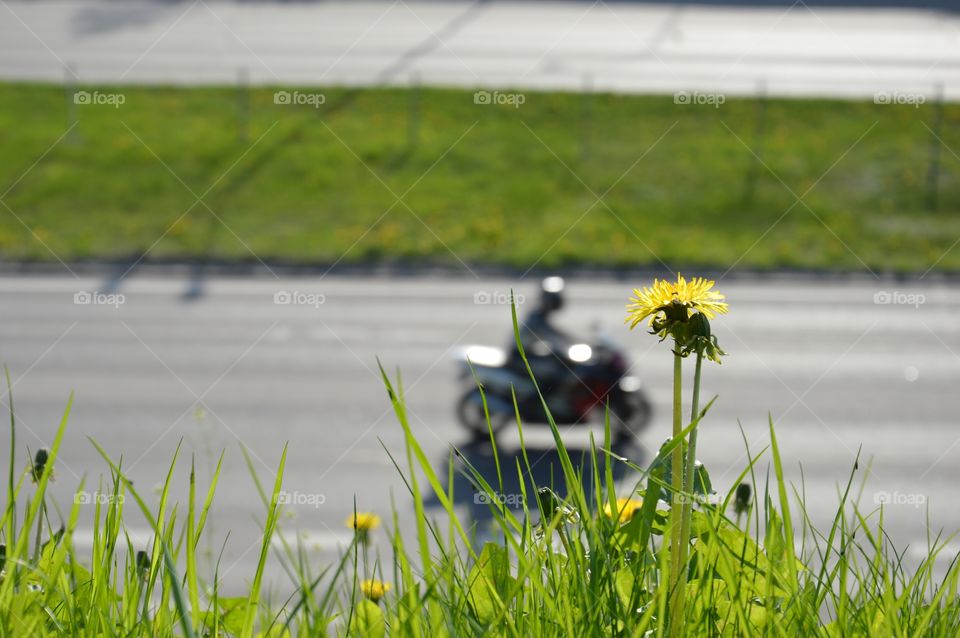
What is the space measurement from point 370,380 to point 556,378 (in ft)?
11.1

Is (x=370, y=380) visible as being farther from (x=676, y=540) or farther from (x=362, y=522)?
(x=676, y=540)

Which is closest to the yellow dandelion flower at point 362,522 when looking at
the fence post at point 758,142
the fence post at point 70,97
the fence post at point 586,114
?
the fence post at point 758,142

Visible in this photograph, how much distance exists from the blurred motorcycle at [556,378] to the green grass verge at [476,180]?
20.0ft

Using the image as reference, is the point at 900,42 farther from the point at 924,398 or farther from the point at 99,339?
the point at 99,339

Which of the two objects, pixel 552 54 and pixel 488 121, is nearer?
pixel 488 121

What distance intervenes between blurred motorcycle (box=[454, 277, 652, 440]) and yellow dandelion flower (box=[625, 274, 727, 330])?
679cm

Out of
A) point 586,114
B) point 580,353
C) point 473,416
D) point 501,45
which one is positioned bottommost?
point 473,416

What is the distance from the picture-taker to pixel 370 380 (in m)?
11.6

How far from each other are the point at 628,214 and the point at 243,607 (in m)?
15.9

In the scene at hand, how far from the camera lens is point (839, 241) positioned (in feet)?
54.7

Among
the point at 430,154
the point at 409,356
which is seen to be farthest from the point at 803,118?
the point at 409,356

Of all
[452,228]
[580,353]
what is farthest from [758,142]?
[580,353]

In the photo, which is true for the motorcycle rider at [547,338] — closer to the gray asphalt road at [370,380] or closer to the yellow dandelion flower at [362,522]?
the gray asphalt road at [370,380]

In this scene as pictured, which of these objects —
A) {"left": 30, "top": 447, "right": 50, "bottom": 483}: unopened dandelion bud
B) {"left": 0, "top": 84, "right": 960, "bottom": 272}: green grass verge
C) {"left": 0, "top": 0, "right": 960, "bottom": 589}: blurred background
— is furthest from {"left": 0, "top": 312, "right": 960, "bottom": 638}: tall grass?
{"left": 0, "top": 84, "right": 960, "bottom": 272}: green grass verge
